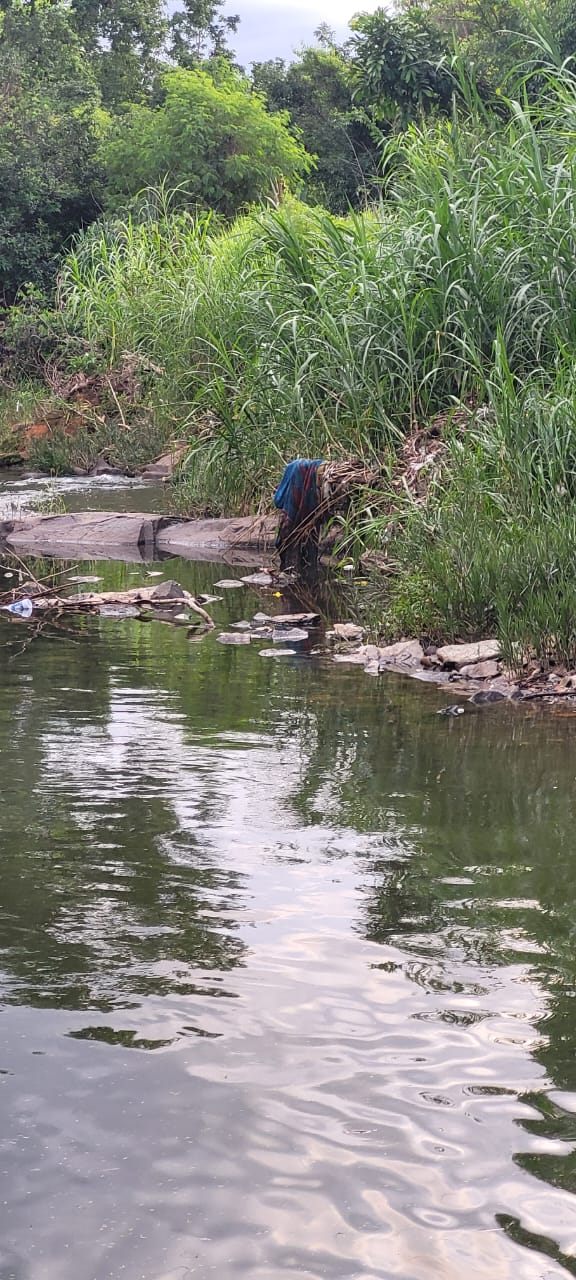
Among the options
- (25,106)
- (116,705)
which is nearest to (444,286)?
(116,705)

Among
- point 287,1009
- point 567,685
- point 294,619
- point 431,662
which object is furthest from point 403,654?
point 287,1009

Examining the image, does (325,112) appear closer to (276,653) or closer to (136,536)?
(136,536)

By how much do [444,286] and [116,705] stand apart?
4.21m

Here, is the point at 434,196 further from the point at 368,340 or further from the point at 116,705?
the point at 116,705

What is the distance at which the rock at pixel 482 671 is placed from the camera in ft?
18.8

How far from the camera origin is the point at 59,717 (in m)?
5.02

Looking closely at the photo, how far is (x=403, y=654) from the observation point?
20.3 ft

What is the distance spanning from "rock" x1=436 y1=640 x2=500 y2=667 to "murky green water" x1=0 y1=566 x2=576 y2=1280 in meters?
1.22

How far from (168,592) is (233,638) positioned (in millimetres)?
1262

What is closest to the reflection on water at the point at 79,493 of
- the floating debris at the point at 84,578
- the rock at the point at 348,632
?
the floating debris at the point at 84,578

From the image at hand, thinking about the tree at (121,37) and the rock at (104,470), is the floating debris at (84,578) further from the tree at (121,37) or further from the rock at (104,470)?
the tree at (121,37)

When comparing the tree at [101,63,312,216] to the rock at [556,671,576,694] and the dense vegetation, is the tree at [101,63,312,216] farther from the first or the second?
the rock at [556,671,576,694]

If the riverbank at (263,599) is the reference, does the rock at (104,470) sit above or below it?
above

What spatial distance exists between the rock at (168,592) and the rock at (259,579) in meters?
0.92
